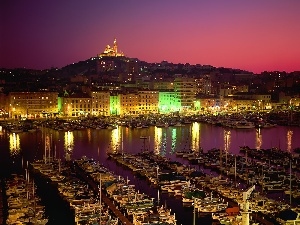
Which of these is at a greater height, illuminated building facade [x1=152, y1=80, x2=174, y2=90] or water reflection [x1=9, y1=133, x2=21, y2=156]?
illuminated building facade [x1=152, y1=80, x2=174, y2=90]

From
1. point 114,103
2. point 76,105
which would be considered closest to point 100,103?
point 114,103

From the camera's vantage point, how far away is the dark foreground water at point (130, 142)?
16.0 m

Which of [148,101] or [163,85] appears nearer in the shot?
[148,101]

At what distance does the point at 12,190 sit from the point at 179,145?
9.66m

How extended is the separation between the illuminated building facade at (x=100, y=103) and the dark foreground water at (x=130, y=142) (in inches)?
265

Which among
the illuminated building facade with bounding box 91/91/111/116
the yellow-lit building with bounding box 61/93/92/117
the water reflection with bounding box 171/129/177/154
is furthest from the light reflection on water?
the yellow-lit building with bounding box 61/93/92/117

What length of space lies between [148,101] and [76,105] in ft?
20.8

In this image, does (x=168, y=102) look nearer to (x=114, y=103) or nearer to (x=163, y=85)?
(x=114, y=103)

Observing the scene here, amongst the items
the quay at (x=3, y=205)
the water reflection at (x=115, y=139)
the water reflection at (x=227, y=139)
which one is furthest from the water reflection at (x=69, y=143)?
the water reflection at (x=227, y=139)

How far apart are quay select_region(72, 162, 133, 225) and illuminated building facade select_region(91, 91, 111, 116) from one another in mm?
17090

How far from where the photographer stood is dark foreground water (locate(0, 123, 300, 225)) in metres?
16.0

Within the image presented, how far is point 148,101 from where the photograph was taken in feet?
113

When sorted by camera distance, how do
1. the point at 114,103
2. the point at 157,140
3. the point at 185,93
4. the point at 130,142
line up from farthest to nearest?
1. the point at 185,93
2. the point at 114,103
3. the point at 157,140
4. the point at 130,142

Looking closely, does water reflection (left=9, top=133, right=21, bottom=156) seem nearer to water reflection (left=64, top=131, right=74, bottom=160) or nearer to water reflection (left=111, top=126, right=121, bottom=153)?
water reflection (left=64, top=131, right=74, bottom=160)
